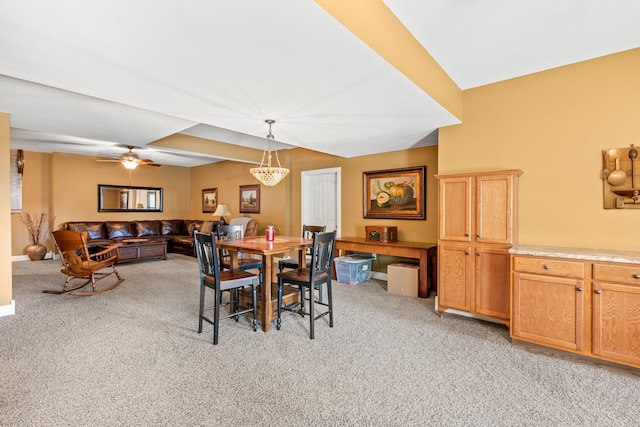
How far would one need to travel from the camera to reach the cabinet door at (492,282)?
10.2ft

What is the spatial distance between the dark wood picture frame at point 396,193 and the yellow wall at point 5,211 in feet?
16.1

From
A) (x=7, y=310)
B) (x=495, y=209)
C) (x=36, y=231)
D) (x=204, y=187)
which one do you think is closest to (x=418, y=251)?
(x=495, y=209)

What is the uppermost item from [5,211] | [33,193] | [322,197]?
[33,193]

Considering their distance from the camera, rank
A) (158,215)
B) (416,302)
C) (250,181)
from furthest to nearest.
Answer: (158,215) < (250,181) < (416,302)

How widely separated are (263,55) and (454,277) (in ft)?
9.68

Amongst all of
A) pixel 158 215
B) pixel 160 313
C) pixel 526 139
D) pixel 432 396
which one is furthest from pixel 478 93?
pixel 158 215

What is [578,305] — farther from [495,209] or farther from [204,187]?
[204,187]

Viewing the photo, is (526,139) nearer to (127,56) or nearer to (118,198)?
(127,56)

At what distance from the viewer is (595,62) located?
2857mm

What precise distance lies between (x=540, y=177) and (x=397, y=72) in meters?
2.00

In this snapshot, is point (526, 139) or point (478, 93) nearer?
point (526, 139)

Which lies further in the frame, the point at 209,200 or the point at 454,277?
the point at 209,200

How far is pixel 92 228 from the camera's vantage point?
729 centimetres

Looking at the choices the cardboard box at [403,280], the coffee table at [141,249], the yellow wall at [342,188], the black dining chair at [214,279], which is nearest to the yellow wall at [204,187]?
the yellow wall at [342,188]
